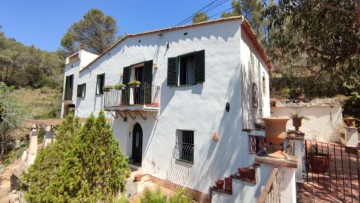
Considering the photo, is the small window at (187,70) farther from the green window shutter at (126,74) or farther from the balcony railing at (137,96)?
the green window shutter at (126,74)

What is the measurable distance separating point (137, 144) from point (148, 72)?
4574mm

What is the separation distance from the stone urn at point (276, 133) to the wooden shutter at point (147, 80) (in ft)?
27.5

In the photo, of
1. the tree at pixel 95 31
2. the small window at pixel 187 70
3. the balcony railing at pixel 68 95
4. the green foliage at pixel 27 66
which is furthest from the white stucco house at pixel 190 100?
the green foliage at pixel 27 66

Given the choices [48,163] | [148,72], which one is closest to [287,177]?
[48,163]

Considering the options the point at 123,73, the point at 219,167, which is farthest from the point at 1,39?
the point at 219,167

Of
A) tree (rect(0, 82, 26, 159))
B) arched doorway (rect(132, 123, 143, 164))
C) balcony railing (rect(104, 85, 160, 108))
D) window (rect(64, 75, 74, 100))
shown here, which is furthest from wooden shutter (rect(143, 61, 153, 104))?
tree (rect(0, 82, 26, 159))

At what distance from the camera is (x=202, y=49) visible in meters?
10.3

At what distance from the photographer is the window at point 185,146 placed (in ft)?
34.0

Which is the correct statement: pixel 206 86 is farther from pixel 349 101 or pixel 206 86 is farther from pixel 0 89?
pixel 0 89

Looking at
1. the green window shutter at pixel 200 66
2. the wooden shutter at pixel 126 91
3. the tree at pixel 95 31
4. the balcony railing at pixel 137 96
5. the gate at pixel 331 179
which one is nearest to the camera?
the gate at pixel 331 179

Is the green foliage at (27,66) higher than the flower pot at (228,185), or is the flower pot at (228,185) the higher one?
the green foliage at (27,66)

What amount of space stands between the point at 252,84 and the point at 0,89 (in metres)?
19.7

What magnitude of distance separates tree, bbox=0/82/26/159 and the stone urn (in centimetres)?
2079

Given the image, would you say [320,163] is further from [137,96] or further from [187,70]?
[137,96]
